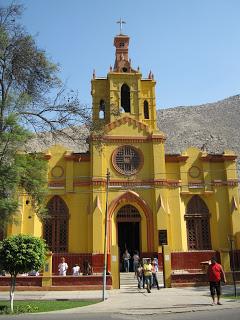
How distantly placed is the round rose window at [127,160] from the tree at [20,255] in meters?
14.8

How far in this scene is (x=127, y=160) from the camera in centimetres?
2911

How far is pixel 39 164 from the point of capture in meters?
17.5

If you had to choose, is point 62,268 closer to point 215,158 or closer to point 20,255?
point 20,255

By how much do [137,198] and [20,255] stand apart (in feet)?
48.2

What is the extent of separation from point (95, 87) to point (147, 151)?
7.11 meters

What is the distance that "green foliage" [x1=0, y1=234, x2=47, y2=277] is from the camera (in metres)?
14.0

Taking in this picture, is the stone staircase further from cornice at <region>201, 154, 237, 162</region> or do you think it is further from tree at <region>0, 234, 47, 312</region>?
cornice at <region>201, 154, 237, 162</region>

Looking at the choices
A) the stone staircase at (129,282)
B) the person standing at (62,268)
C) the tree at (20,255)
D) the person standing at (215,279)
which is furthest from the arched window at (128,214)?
the person standing at (215,279)

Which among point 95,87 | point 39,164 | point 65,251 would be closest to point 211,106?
point 95,87

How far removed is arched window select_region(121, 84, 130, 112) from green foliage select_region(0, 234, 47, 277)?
18.9m

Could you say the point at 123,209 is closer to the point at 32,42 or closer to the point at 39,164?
the point at 39,164

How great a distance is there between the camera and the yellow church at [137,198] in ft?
89.5

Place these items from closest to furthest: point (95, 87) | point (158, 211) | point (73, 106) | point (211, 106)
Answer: point (73, 106) < point (158, 211) < point (95, 87) < point (211, 106)

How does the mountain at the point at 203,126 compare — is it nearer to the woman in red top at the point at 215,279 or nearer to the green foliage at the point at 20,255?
the green foliage at the point at 20,255
